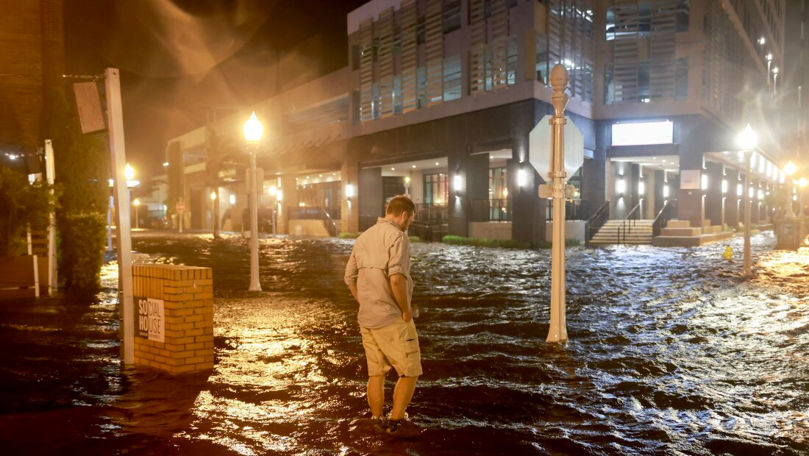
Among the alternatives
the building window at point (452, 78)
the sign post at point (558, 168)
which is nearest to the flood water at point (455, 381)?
the sign post at point (558, 168)

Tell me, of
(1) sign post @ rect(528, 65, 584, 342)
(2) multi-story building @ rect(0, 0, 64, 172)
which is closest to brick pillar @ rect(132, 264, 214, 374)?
(1) sign post @ rect(528, 65, 584, 342)

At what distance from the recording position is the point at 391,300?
180 inches

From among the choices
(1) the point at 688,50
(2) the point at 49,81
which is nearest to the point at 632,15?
(1) the point at 688,50

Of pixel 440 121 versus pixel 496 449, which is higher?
pixel 440 121

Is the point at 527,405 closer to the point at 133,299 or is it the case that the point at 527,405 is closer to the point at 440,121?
the point at 133,299

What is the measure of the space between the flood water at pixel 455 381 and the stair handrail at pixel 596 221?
1975cm

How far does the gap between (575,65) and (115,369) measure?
3114 cm

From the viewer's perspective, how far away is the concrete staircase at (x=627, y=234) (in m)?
31.1

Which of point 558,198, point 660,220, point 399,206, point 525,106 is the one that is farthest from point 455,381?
point 660,220

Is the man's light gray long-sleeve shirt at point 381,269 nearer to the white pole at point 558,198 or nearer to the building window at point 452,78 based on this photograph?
the white pole at point 558,198

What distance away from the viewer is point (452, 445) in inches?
175

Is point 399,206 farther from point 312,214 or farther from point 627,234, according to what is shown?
point 312,214

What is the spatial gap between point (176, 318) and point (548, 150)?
5.14m

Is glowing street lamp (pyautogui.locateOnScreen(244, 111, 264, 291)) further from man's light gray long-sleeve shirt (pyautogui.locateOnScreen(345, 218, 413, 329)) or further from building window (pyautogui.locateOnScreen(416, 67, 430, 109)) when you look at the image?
building window (pyautogui.locateOnScreen(416, 67, 430, 109))
